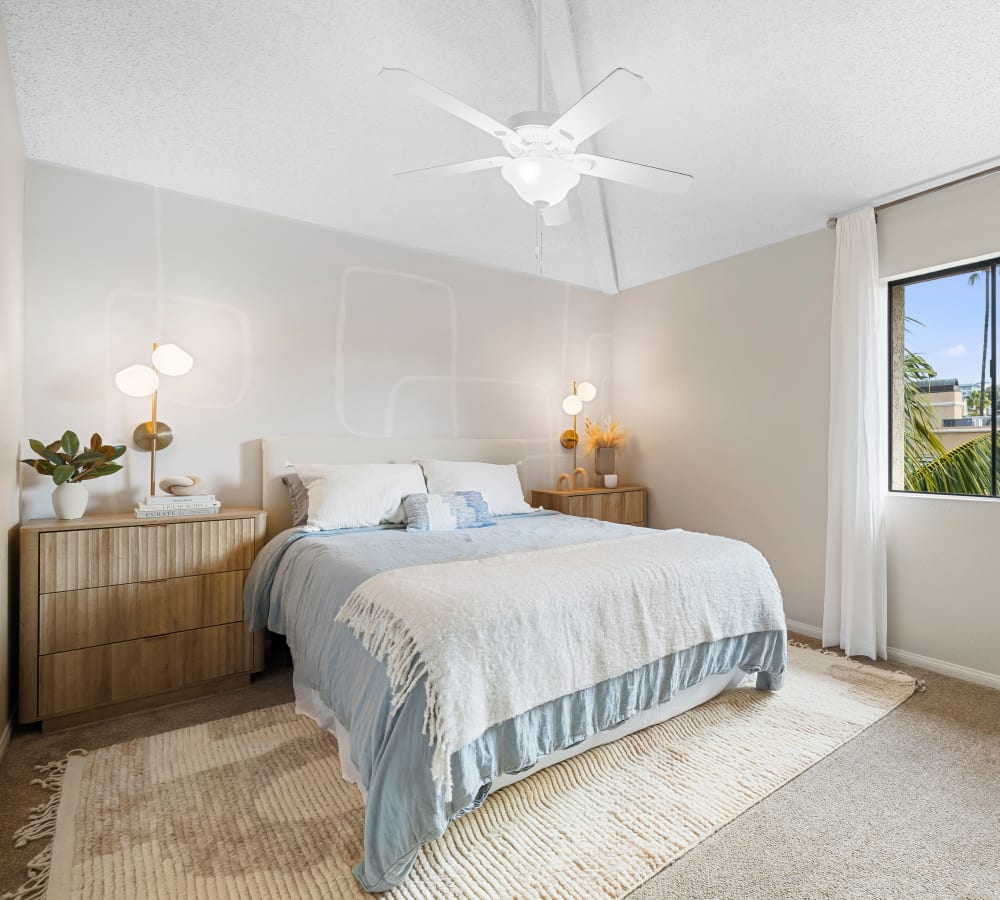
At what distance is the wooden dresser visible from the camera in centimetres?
224

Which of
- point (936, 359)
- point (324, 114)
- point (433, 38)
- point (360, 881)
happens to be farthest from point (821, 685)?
point (324, 114)

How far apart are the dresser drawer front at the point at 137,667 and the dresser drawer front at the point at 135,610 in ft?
0.13

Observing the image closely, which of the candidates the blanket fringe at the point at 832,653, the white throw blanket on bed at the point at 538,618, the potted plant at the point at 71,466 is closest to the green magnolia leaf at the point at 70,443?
the potted plant at the point at 71,466

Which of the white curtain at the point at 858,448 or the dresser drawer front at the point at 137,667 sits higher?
the white curtain at the point at 858,448

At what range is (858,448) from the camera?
315 centimetres

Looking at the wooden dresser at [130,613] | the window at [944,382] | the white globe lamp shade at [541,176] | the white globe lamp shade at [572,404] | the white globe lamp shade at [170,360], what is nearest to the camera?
the white globe lamp shade at [541,176]

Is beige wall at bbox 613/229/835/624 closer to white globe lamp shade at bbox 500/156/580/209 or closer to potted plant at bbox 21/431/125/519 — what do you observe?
white globe lamp shade at bbox 500/156/580/209

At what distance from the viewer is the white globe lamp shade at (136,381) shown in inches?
105

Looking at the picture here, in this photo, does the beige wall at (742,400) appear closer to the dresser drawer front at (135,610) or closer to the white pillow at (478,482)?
the white pillow at (478,482)

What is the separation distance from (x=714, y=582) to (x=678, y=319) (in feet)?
8.48

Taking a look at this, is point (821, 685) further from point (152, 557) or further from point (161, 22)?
point (161, 22)

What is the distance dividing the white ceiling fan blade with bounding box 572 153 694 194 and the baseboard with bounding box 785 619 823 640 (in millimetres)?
2671

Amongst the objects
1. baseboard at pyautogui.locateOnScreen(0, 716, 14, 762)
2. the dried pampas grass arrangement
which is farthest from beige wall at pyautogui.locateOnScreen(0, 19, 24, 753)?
the dried pampas grass arrangement

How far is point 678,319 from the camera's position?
427cm
